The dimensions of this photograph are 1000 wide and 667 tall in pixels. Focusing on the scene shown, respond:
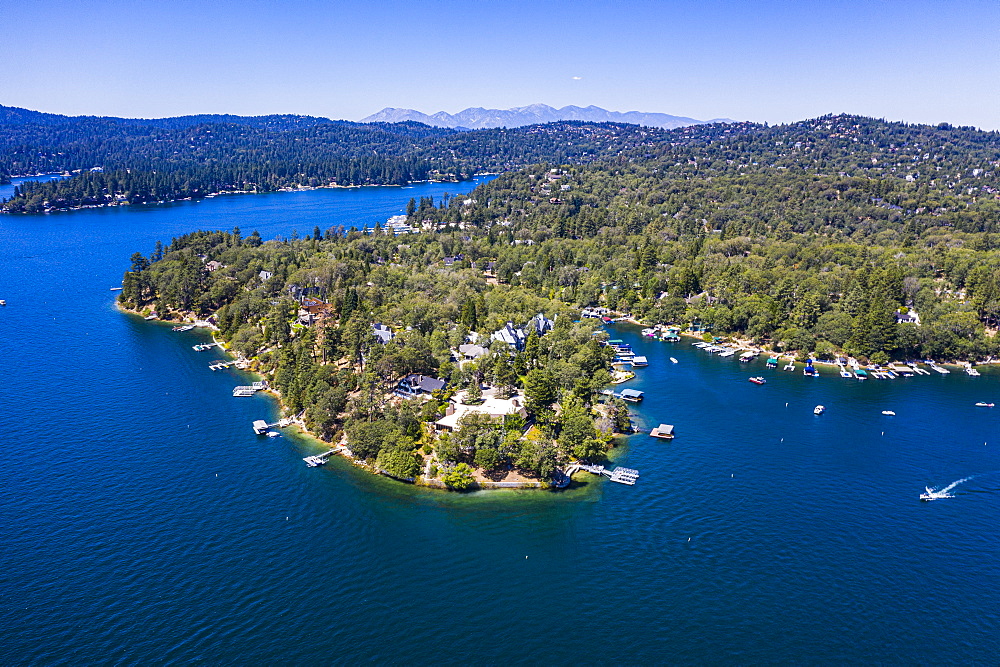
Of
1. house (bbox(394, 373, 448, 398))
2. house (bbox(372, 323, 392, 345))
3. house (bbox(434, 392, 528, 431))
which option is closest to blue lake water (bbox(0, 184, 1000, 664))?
house (bbox(434, 392, 528, 431))

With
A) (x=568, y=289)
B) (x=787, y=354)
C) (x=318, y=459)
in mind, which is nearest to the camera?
(x=318, y=459)

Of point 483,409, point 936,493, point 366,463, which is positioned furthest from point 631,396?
point 366,463

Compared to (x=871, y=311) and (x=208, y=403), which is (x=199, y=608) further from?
(x=871, y=311)

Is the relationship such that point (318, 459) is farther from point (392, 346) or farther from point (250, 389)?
point (250, 389)

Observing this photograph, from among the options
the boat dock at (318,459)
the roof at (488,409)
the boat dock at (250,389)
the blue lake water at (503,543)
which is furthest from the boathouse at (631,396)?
the boat dock at (250,389)

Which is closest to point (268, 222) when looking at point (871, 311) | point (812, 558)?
point (871, 311)

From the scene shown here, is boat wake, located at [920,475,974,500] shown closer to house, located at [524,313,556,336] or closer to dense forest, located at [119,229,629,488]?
dense forest, located at [119,229,629,488]
